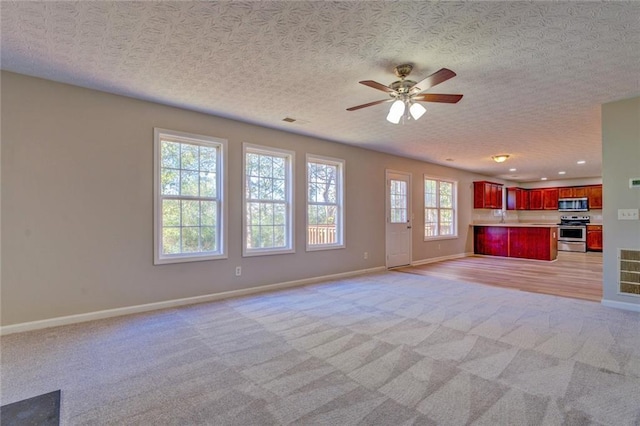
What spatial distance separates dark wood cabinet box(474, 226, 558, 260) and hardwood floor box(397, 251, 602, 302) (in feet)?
0.96

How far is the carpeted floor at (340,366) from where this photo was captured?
1848mm

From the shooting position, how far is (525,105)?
12.5 feet

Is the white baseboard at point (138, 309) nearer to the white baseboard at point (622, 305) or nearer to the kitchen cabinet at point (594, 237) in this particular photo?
the white baseboard at point (622, 305)

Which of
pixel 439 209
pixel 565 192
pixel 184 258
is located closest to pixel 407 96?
pixel 184 258

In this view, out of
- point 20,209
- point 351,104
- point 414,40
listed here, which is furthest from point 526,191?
point 20,209

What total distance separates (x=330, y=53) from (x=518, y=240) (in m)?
7.87

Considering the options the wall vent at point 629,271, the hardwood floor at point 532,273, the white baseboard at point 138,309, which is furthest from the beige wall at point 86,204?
the wall vent at point 629,271

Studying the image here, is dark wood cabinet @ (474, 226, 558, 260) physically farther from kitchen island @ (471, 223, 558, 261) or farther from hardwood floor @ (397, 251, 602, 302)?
hardwood floor @ (397, 251, 602, 302)

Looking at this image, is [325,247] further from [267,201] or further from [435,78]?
[435,78]

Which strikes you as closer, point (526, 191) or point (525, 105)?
point (525, 105)

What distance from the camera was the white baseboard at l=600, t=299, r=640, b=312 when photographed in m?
3.69

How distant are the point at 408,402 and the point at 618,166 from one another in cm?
395

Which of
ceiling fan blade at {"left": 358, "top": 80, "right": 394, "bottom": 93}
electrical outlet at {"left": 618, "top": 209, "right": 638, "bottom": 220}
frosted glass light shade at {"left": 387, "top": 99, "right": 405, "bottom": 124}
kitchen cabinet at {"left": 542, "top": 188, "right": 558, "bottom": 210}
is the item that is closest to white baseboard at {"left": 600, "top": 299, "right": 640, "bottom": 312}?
electrical outlet at {"left": 618, "top": 209, "right": 638, "bottom": 220}

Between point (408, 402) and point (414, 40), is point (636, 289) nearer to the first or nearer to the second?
point (408, 402)
